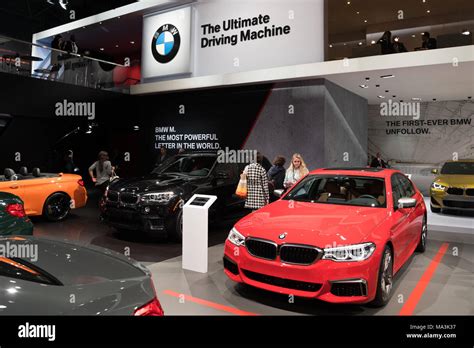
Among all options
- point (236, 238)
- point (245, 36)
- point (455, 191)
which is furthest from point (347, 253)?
point (245, 36)

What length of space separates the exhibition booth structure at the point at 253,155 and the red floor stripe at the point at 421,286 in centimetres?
3

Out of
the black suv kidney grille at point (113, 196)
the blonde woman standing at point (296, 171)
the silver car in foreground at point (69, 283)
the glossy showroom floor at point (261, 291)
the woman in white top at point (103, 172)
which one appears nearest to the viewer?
the silver car in foreground at point (69, 283)

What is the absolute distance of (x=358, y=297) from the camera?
3344 millimetres

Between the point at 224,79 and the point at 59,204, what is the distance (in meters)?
5.74

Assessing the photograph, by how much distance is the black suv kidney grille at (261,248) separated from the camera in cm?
362

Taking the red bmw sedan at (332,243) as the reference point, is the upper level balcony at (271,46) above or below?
above

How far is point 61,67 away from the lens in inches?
447

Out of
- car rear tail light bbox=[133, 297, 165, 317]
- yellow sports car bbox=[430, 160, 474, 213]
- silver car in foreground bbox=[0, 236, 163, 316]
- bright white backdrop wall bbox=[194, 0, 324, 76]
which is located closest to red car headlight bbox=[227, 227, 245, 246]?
silver car in foreground bbox=[0, 236, 163, 316]

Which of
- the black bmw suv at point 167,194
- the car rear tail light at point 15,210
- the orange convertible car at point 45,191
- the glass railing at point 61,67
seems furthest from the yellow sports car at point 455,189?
the glass railing at point 61,67

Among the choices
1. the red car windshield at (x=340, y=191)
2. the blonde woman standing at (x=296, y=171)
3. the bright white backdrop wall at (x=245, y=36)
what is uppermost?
the bright white backdrop wall at (x=245, y=36)

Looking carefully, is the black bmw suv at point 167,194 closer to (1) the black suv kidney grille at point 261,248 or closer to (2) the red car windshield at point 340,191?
(2) the red car windshield at point 340,191

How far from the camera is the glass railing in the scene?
1022cm

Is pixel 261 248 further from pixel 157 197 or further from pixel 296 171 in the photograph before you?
pixel 296 171
